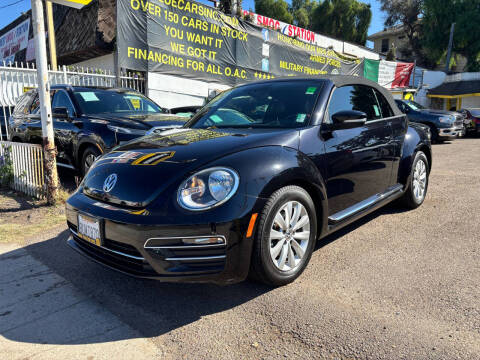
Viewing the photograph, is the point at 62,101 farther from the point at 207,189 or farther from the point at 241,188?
the point at 241,188

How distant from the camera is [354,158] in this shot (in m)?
3.37

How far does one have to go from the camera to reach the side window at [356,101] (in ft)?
11.3

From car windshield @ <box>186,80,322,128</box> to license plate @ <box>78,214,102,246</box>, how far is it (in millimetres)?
1489

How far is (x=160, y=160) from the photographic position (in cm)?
265

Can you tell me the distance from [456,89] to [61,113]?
29.9m

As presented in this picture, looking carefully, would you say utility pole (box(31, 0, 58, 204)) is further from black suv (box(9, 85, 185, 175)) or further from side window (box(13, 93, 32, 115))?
side window (box(13, 93, 32, 115))

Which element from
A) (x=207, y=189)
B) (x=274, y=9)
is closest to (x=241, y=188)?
(x=207, y=189)

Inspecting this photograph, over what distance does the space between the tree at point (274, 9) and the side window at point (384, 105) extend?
40241 mm

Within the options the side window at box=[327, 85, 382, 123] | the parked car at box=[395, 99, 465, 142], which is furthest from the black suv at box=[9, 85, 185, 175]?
the parked car at box=[395, 99, 465, 142]

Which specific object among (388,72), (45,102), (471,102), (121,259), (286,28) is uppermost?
(286,28)

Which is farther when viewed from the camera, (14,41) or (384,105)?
(14,41)

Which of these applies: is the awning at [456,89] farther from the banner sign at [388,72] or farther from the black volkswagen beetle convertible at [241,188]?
the black volkswagen beetle convertible at [241,188]

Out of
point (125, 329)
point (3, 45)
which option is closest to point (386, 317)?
point (125, 329)

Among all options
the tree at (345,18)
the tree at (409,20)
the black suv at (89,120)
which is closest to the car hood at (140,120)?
the black suv at (89,120)
